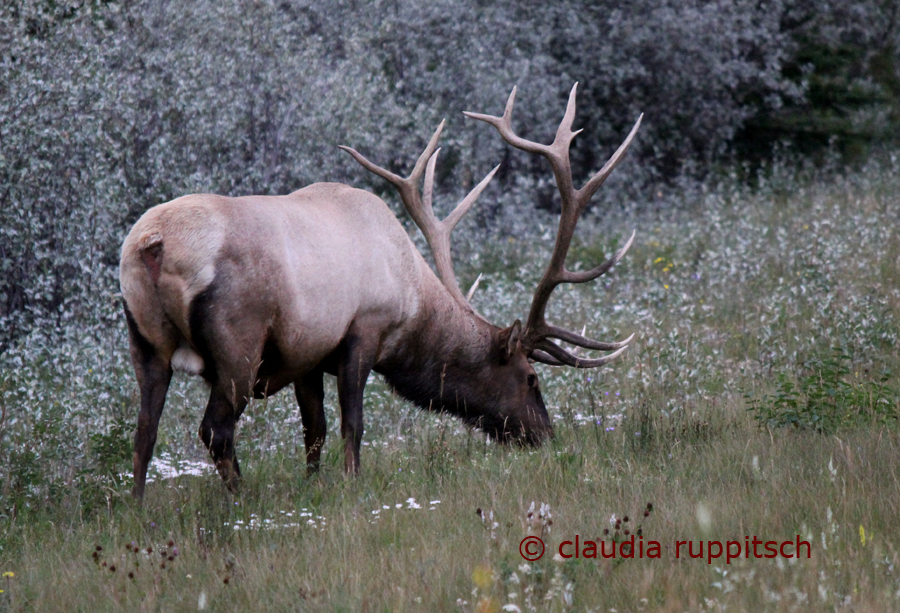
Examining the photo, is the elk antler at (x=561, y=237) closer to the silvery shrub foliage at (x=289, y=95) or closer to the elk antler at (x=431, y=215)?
the elk antler at (x=431, y=215)

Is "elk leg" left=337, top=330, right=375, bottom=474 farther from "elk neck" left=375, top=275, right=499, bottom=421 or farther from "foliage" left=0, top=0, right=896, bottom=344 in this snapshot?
"foliage" left=0, top=0, right=896, bottom=344

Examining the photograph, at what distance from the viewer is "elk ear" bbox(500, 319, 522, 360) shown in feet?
18.6

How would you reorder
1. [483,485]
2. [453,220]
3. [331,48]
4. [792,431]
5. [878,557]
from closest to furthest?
1. [878,557]
2. [483,485]
3. [792,431]
4. [453,220]
5. [331,48]

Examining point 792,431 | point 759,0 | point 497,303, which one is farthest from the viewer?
point 759,0

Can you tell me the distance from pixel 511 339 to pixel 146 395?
2.24m

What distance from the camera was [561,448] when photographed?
5145 millimetres

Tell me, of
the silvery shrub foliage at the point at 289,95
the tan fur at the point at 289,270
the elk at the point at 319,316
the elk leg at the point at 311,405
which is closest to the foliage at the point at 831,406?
the elk at the point at 319,316

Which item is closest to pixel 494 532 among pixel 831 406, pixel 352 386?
pixel 352 386

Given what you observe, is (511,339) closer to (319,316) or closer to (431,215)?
(431,215)

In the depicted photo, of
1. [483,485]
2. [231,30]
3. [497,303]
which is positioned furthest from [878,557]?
[231,30]

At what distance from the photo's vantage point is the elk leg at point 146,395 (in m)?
4.19

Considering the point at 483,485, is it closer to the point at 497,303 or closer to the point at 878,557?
the point at 878,557

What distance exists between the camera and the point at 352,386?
16.4 feet

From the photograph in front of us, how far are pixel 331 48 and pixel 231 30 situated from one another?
6.23 feet
